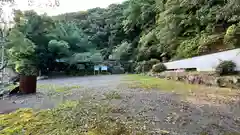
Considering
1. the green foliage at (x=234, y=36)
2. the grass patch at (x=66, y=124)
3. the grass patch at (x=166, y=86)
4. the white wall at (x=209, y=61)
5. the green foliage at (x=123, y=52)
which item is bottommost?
the grass patch at (x=66, y=124)

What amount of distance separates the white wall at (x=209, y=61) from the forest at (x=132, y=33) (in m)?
0.60

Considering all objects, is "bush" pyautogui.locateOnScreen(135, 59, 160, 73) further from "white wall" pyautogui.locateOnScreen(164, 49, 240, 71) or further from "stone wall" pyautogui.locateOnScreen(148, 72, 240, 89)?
"stone wall" pyautogui.locateOnScreen(148, 72, 240, 89)

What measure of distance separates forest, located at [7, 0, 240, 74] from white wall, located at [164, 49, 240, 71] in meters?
0.60

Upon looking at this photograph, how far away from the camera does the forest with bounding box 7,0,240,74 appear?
9.22 metres

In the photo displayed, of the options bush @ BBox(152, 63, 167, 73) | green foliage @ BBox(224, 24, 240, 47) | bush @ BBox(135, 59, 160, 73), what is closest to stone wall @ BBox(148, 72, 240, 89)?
green foliage @ BBox(224, 24, 240, 47)

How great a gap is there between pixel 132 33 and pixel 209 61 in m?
15.3

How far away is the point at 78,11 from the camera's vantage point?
29.2 meters

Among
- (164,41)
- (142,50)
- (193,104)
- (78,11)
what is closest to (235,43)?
(193,104)

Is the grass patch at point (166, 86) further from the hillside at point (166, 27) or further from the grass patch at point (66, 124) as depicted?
the grass patch at point (66, 124)

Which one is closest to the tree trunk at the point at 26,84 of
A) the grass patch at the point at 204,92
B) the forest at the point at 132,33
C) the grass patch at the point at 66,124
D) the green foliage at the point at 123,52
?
the forest at the point at 132,33

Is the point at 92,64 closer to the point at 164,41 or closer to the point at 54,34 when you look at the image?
the point at 54,34

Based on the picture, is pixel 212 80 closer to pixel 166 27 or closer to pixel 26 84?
pixel 26 84

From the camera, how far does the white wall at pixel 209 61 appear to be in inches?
267

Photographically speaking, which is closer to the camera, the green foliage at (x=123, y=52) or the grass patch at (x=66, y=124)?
the grass patch at (x=66, y=124)
